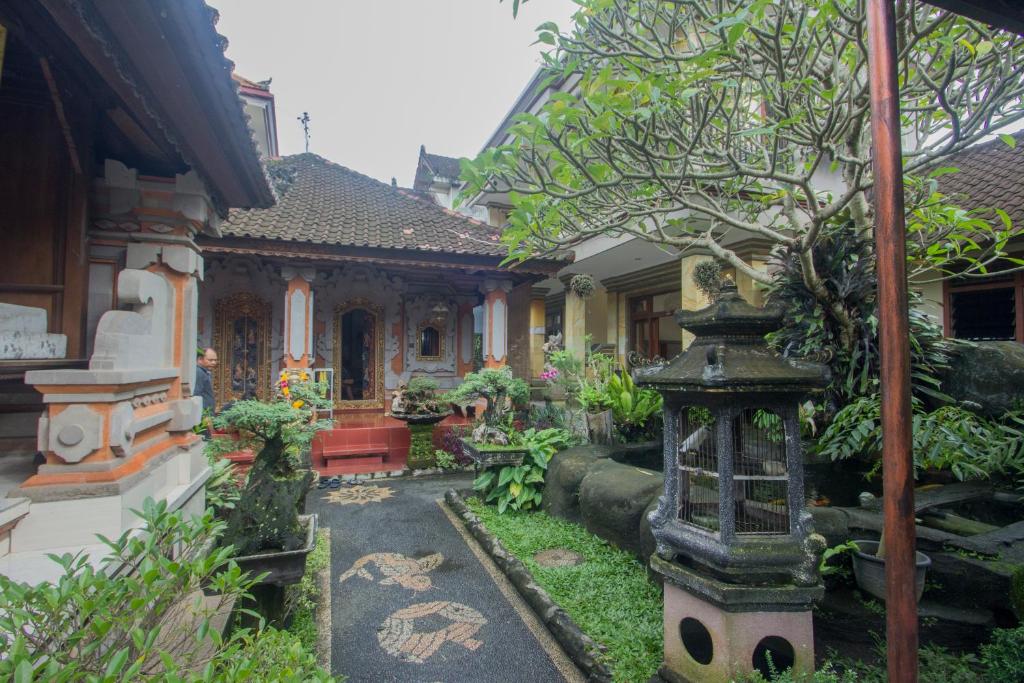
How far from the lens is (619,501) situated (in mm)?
4320

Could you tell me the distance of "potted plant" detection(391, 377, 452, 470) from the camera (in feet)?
26.5

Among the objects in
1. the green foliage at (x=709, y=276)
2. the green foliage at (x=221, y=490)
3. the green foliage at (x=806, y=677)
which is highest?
the green foliage at (x=709, y=276)

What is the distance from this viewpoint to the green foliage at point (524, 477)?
575 cm

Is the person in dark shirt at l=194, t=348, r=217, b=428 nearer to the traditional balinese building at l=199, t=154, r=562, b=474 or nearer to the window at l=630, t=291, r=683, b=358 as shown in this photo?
the traditional balinese building at l=199, t=154, r=562, b=474

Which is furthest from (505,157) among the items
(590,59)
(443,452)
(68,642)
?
(443,452)

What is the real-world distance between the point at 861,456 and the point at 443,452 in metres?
5.66

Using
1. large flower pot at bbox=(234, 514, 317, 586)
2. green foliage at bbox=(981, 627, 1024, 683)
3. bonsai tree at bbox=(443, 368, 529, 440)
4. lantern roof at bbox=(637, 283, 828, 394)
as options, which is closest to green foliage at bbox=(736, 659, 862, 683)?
green foliage at bbox=(981, 627, 1024, 683)

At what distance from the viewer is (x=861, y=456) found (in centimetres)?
449

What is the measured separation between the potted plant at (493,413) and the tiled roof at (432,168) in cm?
1016

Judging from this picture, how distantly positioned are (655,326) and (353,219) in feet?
24.2

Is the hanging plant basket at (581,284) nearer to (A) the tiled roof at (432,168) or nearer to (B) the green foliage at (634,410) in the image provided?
(B) the green foliage at (634,410)

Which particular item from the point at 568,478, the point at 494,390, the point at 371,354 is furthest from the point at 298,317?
the point at 568,478

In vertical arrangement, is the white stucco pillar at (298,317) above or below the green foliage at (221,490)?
above

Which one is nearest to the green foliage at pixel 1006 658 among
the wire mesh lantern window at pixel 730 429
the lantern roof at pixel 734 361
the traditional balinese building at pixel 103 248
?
the wire mesh lantern window at pixel 730 429
